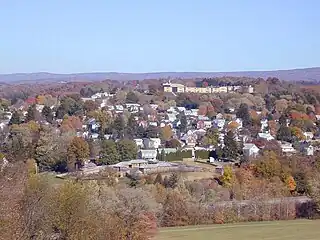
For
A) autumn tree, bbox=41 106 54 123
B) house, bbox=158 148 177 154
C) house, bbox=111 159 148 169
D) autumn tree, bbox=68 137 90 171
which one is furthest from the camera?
autumn tree, bbox=41 106 54 123

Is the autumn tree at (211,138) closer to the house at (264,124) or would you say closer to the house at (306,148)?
the house at (306,148)

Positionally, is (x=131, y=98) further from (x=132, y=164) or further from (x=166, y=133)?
(x=132, y=164)

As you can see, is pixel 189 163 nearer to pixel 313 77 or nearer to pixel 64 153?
pixel 64 153

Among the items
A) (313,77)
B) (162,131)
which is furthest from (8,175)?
(313,77)

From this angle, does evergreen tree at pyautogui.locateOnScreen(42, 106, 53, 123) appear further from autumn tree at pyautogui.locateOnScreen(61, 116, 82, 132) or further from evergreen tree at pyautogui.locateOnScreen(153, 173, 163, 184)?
evergreen tree at pyautogui.locateOnScreen(153, 173, 163, 184)

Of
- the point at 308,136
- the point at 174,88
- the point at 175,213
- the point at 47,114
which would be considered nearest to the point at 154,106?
the point at 47,114

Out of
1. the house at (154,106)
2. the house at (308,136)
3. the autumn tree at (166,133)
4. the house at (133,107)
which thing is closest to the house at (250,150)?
the house at (308,136)

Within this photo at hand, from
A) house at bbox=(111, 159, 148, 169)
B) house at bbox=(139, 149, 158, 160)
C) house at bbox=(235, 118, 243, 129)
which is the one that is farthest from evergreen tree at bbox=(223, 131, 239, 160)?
house at bbox=(235, 118, 243, 129)
